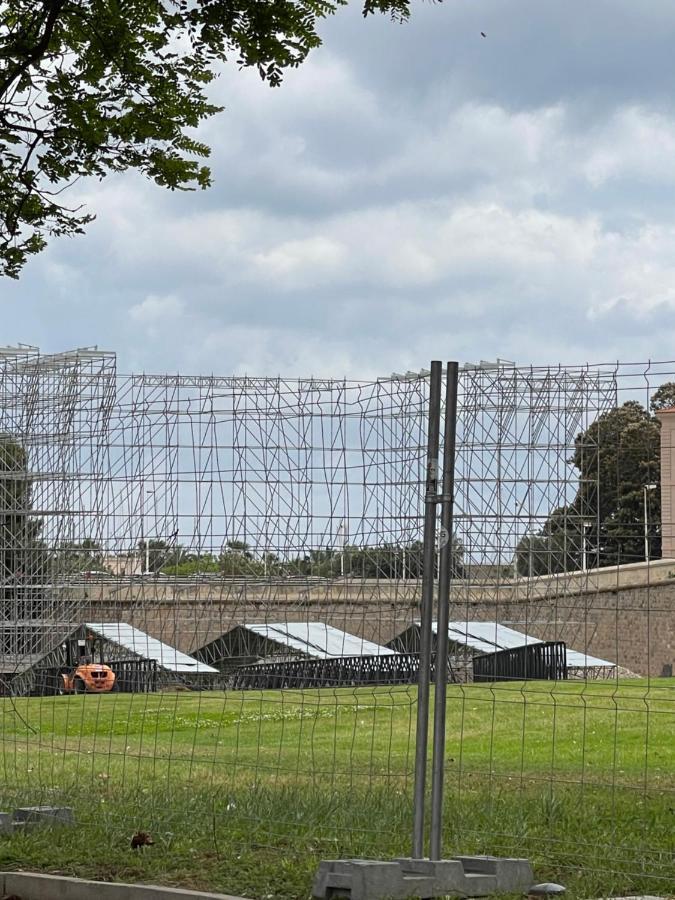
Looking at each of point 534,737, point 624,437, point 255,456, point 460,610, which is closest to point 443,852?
point 624,437

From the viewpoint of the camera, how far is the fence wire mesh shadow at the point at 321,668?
6.54m

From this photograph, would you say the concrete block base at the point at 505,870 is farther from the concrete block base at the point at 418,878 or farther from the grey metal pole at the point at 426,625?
the grey metal pole at the point at 426,625

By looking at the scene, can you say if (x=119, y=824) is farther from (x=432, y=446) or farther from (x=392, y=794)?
(x=432, y=446)

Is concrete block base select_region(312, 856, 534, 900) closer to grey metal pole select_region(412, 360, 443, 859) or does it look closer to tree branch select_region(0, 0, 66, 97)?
grey metal pole select_region(412, 360, 443, 859)

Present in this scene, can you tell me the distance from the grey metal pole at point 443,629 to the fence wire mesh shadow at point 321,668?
627 millimetres

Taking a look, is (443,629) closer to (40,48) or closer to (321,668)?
(40,48)

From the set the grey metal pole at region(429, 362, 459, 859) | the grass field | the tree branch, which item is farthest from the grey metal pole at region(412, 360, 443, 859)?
the tree branch

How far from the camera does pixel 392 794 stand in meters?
8.02

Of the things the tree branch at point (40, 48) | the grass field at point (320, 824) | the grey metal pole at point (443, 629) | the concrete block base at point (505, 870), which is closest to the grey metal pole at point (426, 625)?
the grey metal pole at point (443, 629)

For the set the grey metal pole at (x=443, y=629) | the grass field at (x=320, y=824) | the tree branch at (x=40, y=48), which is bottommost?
the grass field at (x=320, y=824)

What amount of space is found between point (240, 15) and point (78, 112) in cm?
125

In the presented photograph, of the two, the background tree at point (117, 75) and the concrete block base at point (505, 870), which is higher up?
the background tree at point (117, 75)

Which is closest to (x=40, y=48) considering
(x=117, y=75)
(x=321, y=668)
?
(x=117, y=75)

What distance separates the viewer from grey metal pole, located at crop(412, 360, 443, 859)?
5375mm
